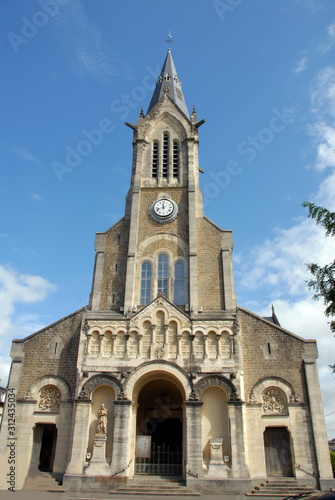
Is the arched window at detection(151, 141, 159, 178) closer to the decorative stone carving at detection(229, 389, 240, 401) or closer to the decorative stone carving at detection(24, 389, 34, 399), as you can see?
the decorative stone carving at detection(229, 389, 240, 401)

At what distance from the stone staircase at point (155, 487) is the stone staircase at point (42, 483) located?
2.91m

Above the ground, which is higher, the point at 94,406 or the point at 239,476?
the point at 94,406

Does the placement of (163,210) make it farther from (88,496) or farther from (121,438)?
(88,496)

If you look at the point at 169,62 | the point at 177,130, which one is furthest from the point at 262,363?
the point at 169,62

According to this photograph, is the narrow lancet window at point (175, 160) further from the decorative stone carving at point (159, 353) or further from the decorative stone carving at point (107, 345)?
the decorative stone carving at point (159, 353)

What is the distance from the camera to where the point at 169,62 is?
37.7m

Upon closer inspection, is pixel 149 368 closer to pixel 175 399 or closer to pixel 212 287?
pixel 175 399

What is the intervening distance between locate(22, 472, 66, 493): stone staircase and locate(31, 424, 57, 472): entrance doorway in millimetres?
544

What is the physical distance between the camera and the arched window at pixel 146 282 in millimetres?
23516

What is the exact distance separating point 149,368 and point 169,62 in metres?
29.3

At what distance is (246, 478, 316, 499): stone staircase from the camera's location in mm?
17266

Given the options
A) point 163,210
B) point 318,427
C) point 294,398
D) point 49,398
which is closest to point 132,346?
point 49,398

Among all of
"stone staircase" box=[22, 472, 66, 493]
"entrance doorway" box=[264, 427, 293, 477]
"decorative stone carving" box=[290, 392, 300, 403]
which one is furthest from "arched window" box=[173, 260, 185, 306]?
"stone staircase" box=[22, 472, 66, 493]

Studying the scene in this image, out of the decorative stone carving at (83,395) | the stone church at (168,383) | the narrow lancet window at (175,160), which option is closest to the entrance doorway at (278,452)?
the stone church at (168,383)
